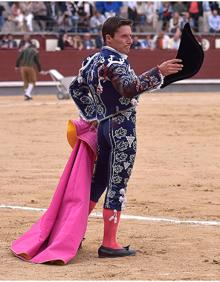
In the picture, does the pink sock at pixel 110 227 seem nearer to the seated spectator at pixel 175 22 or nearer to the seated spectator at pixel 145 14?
the seated spectator at pixel 175 22

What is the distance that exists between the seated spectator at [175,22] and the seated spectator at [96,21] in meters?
1.68

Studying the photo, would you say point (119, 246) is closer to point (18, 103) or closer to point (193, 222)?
point (193, 222)

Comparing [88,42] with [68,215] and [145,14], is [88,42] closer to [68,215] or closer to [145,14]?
[145,14]

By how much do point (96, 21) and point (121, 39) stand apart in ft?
57.9

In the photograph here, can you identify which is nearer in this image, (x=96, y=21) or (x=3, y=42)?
(x=96, y=21)

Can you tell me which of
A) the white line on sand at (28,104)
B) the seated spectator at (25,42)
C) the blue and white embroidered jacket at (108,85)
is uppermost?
the blue and white embroidered jacket at (108,85)

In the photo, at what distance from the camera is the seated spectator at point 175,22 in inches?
869

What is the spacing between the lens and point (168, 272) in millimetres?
4574

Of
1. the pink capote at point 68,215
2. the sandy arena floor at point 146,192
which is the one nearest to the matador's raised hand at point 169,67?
the pink capote at point 68,215

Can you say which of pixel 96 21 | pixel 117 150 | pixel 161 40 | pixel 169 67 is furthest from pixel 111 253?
pixel 161 40

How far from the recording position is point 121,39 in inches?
194

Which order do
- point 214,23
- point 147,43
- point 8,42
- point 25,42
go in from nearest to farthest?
point 25,42 → point 8,42 → point 214,23 → point 147,43

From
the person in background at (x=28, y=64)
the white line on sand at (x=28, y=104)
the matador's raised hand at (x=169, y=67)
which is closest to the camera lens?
the matador's raised hand at (x=169, y=67)

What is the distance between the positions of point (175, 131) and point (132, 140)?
7.96 metres
